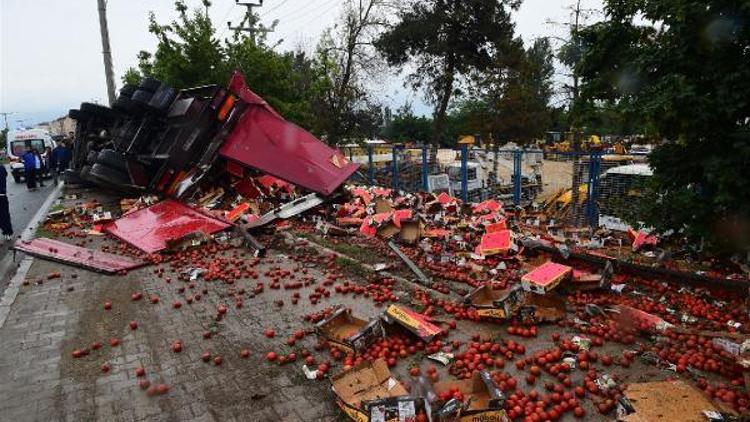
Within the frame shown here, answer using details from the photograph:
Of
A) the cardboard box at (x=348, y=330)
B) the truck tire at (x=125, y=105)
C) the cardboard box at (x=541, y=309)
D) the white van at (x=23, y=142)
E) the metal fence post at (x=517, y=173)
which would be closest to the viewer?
the cardboard box at (x=348, y=330)

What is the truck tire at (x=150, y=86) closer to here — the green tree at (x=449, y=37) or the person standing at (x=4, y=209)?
the person standing at (x=4, y=209)

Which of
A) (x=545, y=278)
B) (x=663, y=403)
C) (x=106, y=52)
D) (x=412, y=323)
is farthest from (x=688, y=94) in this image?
(x=106, y=52)

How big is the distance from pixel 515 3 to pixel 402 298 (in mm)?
17880

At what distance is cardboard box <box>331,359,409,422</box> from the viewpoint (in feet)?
12.9

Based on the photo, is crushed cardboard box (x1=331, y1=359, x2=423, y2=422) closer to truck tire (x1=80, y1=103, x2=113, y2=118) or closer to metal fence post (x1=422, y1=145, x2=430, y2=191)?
metal fence post (x1=422, y1=145, x2=430, y2=191)

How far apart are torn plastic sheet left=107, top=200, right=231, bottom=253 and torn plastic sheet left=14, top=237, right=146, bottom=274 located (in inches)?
25.3

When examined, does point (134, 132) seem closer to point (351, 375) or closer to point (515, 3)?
point (351, 375)

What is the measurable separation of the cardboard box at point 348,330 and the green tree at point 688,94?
3056mm

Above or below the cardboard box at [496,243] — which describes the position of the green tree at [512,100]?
A: above

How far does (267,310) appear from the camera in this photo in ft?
20.9

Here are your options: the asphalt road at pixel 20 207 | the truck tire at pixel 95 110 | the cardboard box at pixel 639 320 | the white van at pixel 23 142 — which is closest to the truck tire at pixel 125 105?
the truck tire at pixel 95 110

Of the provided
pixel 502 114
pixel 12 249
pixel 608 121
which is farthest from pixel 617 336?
pixel 502 114

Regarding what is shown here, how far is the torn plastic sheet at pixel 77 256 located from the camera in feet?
27.0

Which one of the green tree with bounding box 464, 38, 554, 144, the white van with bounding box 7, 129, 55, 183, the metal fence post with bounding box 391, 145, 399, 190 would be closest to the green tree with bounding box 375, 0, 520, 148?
the green tree with bounding box 464, 38, 554, 144
